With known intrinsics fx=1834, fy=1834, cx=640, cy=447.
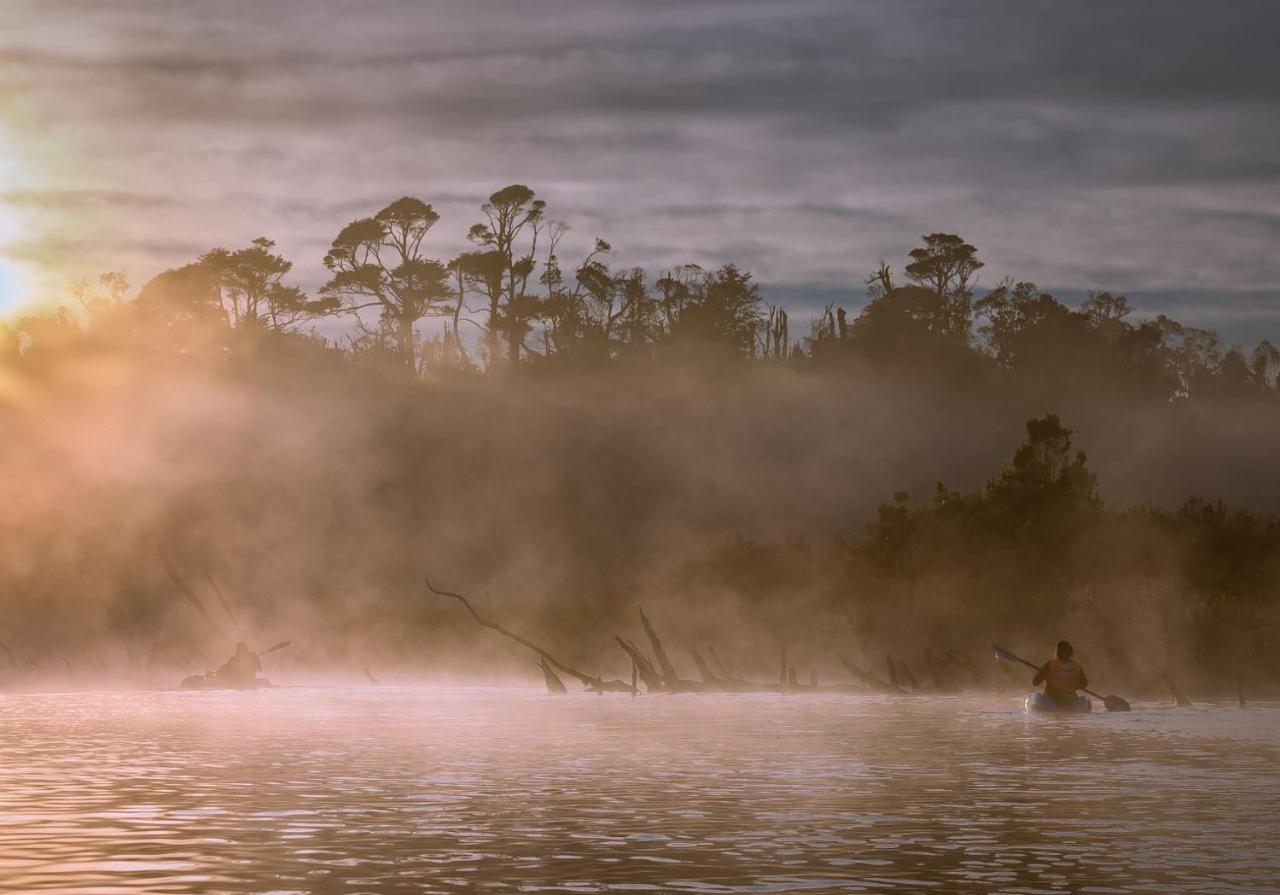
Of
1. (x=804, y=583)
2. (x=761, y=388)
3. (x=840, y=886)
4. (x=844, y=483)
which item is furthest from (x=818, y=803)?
(x=761, y=388)

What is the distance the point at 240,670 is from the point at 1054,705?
24.0 metres

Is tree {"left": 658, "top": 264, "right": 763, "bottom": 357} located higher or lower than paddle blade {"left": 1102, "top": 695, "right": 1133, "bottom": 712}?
higher

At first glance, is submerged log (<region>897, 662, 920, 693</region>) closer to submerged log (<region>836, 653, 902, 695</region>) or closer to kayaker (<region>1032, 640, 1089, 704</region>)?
submerged log (<region>836, 653, 902, 695</region>)

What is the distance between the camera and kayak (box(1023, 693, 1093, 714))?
132ft

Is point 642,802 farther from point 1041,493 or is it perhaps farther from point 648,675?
point 1041,493

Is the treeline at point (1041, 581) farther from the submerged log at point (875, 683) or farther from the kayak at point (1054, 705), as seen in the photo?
the kayak at point (1054, 705)

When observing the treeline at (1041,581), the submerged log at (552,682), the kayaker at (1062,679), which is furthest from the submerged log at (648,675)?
the kayaker at (1062,679)

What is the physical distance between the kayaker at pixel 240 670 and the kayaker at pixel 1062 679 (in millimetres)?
23070

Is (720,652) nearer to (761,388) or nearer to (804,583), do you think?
(804,583)

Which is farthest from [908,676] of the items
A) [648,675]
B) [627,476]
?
[627,476]

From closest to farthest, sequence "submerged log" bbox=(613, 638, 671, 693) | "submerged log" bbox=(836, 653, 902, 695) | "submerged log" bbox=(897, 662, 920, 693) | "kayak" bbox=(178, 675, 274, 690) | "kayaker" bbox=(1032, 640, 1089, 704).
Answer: "kayaker" bbox=(1032, 640, 1089, 704), "submerged log" bbox=(613, 638, 671, 693), "submerged log" bbox=(836, 653, 902, 695), "submerged log" bbox=(897, 662, 920, 693), "kayak" bbox=(178, 675, 274, 690)

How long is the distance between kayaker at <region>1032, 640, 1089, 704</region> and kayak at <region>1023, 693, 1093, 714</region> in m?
0.07

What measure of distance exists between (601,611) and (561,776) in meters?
31.8

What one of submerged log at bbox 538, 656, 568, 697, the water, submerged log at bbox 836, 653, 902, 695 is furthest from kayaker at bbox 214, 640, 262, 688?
submerged log at bbox 836, 653, 902, 695
